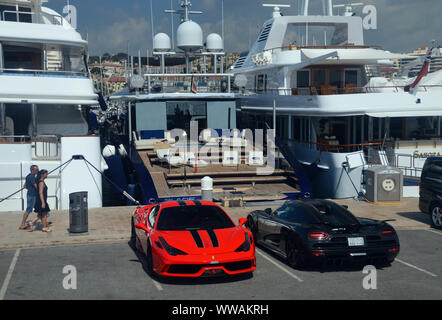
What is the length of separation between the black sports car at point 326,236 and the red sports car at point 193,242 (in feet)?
3.06

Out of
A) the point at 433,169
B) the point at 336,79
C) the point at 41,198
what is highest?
the point at 336,79

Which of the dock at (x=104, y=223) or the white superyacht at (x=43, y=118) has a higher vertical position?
the white superyacht at (x=43, y=118)

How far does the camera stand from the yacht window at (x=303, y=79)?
25234mm

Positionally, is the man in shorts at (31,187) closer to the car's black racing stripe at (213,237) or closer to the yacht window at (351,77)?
the car's black racing stripe at (213,237)

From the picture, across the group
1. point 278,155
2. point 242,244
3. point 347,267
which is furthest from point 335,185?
point 242,244

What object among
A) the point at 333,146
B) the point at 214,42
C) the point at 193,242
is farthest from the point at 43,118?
the point at 214,42

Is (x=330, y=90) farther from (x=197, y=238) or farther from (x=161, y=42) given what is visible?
(x=197, y=238)

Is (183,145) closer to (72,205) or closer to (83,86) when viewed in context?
(83,86)

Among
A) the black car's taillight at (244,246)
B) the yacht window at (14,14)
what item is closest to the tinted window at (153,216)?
the black car's taillight at (244,246)

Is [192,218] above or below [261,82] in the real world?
below

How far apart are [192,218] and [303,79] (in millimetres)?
16272

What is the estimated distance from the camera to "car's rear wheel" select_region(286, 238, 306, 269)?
9.84 metres

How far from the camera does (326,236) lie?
9656 millimetres

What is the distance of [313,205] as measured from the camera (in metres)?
10.8
